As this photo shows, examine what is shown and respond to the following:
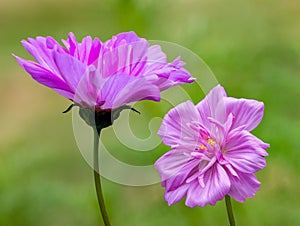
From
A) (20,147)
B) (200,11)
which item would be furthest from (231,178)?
(200,11)

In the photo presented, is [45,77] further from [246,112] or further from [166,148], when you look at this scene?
[166,148]

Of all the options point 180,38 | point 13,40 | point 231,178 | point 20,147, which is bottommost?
point 13,40

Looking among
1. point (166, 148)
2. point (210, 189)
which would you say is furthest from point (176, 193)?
point (166, 148)

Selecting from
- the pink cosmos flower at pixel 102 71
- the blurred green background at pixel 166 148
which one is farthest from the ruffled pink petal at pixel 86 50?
the blurred green background at pixel 166 148

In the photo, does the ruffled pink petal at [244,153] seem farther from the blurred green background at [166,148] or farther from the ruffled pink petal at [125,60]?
the blurred green background at [166,148]

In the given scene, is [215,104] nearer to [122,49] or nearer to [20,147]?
[122,49]

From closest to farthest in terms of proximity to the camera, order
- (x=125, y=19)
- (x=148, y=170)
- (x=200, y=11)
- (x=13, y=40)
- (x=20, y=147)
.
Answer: (x=148, y=170) → (x=125, y=19) → (x=20, y=147) → (x=200, y=11) → (x=13, y=40)

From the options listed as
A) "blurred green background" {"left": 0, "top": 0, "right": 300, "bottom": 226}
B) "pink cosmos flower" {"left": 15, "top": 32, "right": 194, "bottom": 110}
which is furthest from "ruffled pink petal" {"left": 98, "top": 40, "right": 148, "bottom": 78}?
"blurred green background" {"left": 0, "top": 0, "right": 300, "bottom": 226}
